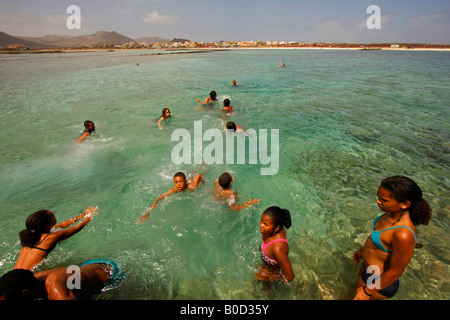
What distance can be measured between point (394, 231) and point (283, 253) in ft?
4.36

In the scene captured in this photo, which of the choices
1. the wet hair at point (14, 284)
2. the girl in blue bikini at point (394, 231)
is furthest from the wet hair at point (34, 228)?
the girl in blue bikini at point (394, 231)

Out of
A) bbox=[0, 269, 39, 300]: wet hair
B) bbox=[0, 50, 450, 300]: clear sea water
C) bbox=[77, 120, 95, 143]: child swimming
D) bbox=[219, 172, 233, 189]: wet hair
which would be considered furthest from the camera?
bbox=[77, 120, 95, 143]: child swimming

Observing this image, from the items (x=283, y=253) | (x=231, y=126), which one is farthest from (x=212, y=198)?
(x=231, y=126)

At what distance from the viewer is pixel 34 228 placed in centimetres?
326

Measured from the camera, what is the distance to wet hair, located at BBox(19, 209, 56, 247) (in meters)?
3.22

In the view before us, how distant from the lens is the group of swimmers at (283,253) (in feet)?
7.23

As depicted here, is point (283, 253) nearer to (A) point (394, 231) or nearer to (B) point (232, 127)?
(A) point (394, 231)

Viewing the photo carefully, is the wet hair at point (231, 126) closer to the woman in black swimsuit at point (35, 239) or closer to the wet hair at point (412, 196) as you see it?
the woman in black swimsuit at point (35, 239)

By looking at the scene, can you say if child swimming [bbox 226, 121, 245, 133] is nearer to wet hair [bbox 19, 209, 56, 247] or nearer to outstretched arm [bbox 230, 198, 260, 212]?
outstretched arm [bbox 230, 198, 260, 212]

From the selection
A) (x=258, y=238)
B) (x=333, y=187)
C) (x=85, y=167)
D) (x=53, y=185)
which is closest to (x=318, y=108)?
(x=333, y=187)

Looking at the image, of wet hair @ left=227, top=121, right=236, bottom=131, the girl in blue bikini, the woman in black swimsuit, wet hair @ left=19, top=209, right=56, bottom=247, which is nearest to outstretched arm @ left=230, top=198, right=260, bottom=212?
the girl in blue bikini
